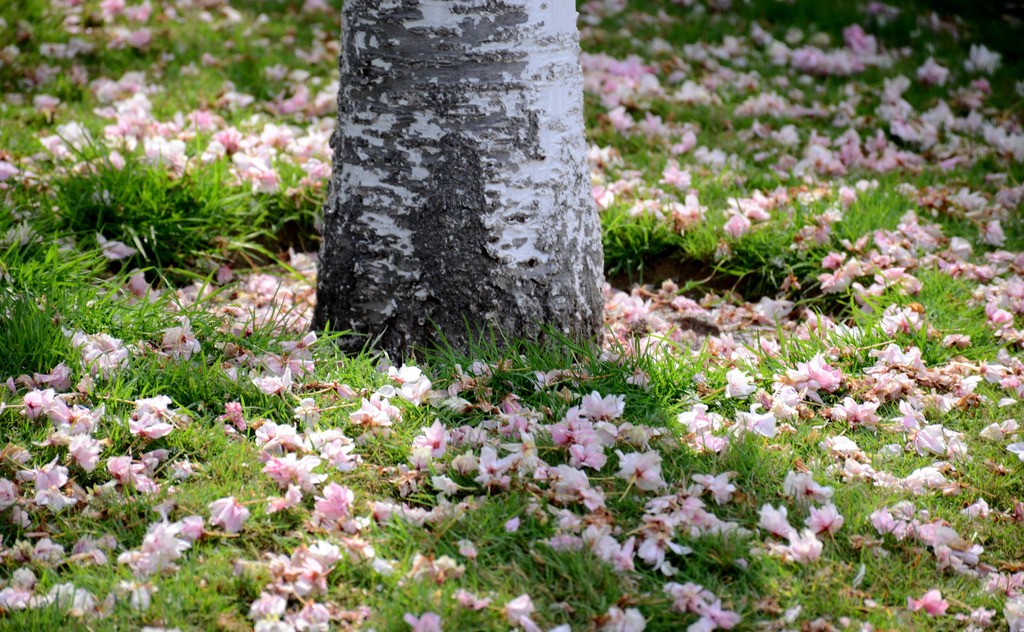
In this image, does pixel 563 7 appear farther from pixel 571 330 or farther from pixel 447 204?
pixel 571 330

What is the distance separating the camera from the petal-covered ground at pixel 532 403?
2.19m

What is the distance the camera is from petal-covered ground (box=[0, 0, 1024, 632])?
2.19 meters

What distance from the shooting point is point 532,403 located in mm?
2842

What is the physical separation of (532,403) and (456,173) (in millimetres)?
751

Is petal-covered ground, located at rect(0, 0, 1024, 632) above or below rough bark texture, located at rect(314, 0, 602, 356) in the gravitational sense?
below

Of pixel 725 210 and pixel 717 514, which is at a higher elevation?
pixel 725 210

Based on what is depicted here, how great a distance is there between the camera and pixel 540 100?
2969mm

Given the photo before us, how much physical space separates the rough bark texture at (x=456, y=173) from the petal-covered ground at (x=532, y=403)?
18 cm

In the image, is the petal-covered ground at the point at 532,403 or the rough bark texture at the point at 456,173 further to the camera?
the rough bark texture at the point at 456,173

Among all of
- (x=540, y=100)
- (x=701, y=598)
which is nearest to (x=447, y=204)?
(x=540, y=100)

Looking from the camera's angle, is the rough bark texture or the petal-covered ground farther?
the rough bark texture

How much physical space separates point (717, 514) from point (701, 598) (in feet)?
1.14

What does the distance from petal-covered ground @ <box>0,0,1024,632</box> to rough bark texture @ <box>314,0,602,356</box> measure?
0.18 metres

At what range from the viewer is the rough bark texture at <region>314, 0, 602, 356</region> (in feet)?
9.43
